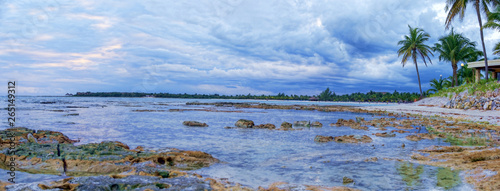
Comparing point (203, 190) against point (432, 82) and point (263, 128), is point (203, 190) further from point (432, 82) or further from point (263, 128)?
point (432, 82)

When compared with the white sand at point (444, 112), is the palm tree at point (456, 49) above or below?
above

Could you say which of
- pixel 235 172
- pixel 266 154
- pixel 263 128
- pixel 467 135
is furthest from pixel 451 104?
pixel 235 172

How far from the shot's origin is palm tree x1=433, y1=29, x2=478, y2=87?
155ft

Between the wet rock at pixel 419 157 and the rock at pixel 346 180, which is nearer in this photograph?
the rock at pixel 346 180

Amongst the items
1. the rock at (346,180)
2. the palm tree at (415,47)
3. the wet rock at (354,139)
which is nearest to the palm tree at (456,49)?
the palm tree at (415,47)

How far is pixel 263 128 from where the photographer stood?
59.9 ft

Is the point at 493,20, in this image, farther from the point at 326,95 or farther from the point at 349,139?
the point at 326,95

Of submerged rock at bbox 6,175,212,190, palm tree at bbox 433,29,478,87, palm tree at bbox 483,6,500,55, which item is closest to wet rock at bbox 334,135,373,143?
submerged rock at bbox 6,175,212,190

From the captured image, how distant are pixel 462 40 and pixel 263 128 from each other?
4648cm

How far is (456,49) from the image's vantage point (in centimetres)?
4738

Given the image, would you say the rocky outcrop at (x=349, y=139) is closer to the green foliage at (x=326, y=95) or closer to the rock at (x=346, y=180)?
the rock at (x=346, y=180)

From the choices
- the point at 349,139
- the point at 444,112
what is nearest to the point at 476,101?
the point at 444,112

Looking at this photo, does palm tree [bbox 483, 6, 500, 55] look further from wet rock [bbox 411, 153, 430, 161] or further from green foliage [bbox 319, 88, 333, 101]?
green foliage [bbox 319, 88, 333, 101]

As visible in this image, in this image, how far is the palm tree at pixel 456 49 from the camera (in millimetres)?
47250
